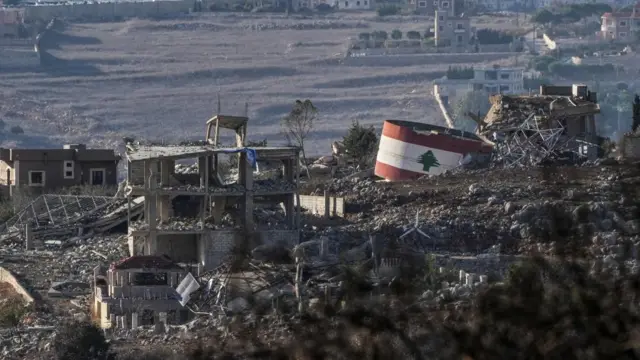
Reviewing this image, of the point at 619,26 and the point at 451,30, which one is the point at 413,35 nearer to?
the point at 451,30

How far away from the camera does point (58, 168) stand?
1378 inches

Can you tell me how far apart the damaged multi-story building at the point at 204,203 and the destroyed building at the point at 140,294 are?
1136 mm

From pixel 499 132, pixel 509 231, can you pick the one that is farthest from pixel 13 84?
pixel 509 231

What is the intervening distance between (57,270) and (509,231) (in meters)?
4.71

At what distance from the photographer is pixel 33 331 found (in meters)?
20.0

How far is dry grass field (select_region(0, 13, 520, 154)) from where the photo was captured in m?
82.8

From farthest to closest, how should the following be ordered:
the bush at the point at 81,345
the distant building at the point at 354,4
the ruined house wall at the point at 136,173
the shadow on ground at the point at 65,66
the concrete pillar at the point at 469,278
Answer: the distant building at the point at 354,4 → the shadow on ground at the point at 65,66 → the ruined house wall at the point at 136,173 → the concrete pillar at the point at 469,278 → the bush at the point at 81,345

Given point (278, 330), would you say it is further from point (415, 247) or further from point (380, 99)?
point (380, 99)

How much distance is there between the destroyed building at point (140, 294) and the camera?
2070 cm

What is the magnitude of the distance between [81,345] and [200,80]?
82.1 meters

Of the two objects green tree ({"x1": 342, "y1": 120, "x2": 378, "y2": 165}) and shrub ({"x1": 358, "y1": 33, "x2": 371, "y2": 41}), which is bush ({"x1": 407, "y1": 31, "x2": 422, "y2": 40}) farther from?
green tree ({"x1": 342, "y1": 120, "x2": 378, "y2": 165})

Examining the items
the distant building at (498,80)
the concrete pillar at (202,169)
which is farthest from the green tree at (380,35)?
the concrete pillar at (202,169)

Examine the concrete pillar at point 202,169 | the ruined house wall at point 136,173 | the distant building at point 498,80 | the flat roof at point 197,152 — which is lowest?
the distant building at point 498,80

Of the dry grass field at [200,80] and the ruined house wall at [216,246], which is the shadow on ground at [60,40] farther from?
the ruined house wall at [216,246]
